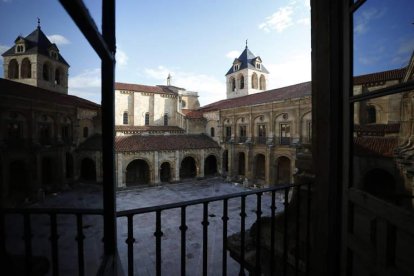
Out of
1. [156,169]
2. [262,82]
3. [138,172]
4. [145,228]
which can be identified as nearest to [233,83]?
[262,82]

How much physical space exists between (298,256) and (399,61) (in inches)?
84.3

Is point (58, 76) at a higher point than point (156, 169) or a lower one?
higher

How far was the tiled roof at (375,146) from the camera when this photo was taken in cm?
138

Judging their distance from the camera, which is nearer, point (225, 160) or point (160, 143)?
point (160, 143)

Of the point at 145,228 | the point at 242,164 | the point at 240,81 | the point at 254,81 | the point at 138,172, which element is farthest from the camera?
the point at 240,81

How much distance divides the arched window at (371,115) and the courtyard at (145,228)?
1.91 metres

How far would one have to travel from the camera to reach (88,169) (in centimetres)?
147

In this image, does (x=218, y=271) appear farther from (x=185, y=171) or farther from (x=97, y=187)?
(x=185, y=171)

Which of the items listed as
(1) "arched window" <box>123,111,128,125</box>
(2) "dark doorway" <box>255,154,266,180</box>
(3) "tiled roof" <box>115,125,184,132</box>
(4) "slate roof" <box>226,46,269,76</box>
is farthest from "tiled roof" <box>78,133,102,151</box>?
(4) "slate roof" <box>226,46,269,76</box>

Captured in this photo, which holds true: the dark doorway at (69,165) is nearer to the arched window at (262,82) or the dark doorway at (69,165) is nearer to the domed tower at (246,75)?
the domed tower at (246,75)

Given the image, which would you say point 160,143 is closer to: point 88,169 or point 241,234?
point 241,234

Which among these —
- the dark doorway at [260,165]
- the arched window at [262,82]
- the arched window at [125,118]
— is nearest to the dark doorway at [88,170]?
the dark doorway at [260,165]

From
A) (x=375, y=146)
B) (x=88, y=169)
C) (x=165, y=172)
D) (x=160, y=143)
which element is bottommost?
(x=165, y=172)

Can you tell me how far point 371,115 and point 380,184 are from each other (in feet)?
1.53
